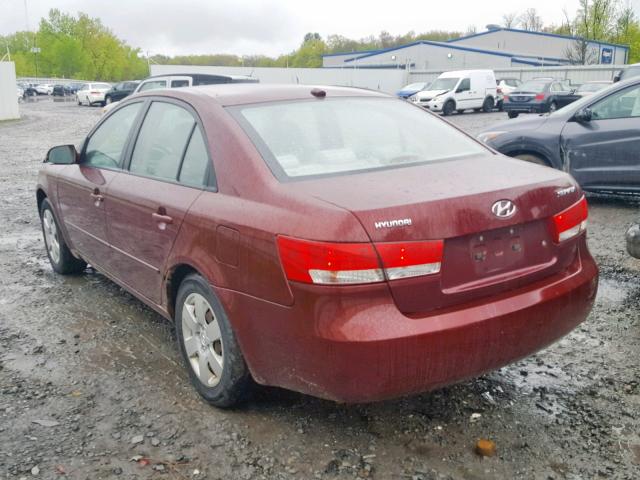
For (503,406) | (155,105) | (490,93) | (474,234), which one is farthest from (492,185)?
(490,93)

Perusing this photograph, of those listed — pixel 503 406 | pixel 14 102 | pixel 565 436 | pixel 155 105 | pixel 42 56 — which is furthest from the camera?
pixel 42 56

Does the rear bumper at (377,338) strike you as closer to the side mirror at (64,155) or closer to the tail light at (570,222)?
the tail light at (570,222)

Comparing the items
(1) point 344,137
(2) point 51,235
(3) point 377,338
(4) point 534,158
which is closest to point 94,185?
(2) point 51,235

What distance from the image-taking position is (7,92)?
97.2ft

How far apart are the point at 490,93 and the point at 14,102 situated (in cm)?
2167

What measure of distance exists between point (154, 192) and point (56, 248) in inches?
97.3

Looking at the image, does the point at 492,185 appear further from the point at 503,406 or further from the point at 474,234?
the point at 503,406

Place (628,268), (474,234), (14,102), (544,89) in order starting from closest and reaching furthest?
(474,234), (628,268), (544,89), (14,102)

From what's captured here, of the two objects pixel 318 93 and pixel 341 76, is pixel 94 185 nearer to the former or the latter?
pixel 318 93

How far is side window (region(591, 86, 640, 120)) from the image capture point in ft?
26.2

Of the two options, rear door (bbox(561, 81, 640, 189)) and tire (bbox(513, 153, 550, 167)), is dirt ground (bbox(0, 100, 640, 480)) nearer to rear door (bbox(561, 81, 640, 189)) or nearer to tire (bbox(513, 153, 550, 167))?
rear door (bbox(561, 81, 640, 189))

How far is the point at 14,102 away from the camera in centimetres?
3066

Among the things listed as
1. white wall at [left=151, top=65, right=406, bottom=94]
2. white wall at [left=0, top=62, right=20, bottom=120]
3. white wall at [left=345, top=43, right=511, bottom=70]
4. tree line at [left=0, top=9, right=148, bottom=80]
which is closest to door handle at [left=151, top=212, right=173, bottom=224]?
white wall at [left=0, top=62, right=20, bottom=120]

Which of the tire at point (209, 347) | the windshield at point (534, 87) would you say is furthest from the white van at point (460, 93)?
the tire at point (209, 347)
